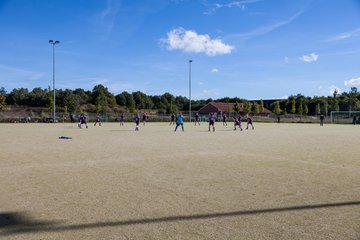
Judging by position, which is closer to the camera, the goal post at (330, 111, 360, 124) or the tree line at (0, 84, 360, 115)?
the goal post at (330, 111, 360, 124)

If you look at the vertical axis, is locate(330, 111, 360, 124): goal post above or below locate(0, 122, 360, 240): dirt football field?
above

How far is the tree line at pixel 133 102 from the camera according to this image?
10280 centimetres

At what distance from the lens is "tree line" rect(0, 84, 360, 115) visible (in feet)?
337

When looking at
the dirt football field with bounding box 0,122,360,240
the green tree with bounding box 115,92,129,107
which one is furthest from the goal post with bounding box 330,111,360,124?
the green tree with bounding box 115,92,129,107

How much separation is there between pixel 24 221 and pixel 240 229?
304cm

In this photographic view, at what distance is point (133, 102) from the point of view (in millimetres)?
103938

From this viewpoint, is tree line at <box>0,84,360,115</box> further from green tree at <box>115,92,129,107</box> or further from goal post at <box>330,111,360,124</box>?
goal post at <box>330,111,360,124</box>

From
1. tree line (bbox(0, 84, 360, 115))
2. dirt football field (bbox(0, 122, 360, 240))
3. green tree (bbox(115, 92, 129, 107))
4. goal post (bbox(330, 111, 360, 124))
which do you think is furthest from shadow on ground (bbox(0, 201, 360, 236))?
green tree (bbox(115, 92, 129, 107))

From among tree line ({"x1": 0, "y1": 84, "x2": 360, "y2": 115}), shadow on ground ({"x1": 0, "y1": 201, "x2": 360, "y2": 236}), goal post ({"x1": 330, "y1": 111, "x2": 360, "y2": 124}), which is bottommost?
shadow on ground ({"x1": 0, "y1": 201, "x2": 360, "y2": 236})

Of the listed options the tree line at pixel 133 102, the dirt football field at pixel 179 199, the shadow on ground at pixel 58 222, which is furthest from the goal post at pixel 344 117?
the shadow on ground at pixel 58 222

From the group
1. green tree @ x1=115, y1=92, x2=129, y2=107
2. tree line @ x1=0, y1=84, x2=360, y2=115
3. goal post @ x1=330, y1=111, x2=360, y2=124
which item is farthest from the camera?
green tree @ x1=115, y1=92, x2=129, y2=107

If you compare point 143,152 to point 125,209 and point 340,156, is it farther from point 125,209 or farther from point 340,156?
point 125,209

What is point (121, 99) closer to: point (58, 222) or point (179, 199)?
point (179, 199)

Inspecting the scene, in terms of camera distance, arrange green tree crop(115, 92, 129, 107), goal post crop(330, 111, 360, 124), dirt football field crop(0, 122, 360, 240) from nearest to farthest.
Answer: dirt football field crop(0, 122, 360, 240) < goal post crop(330, 111, 360, 124) < green tree crop(115, 92, 129, 107)
